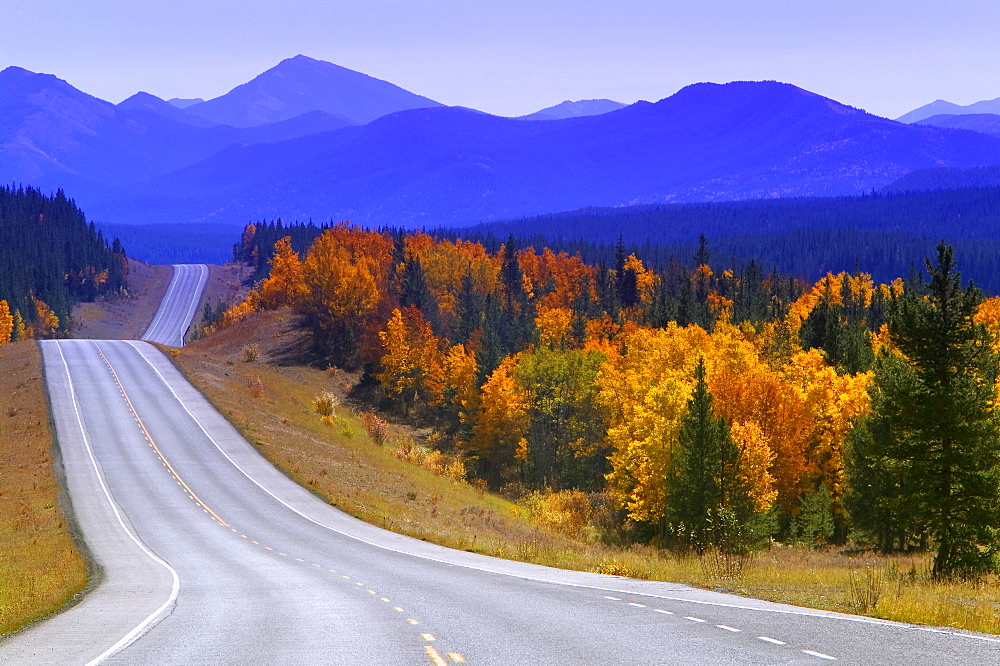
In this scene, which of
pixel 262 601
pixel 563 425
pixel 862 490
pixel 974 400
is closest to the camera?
pixel 262 601

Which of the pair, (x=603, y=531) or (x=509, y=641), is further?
(x=603, y=531)

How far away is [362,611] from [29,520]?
25.3 metres

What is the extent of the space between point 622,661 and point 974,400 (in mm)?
17476

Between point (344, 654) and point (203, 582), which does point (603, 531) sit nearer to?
point (203, 582)

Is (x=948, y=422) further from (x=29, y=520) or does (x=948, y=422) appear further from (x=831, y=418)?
(x=831, y=418)

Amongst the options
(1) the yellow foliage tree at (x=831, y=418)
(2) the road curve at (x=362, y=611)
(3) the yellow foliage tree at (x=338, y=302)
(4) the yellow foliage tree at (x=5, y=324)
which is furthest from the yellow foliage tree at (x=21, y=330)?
(1) the yellow foliage tree at (x=831, y=418)

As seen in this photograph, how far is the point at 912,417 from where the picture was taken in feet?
86.8

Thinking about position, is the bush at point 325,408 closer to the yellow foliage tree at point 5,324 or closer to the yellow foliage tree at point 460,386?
the yellow foliage tree at point 460,386

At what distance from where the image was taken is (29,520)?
3697 cm

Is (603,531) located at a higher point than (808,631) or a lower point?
lower

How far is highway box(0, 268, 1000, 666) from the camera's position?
13055 mm

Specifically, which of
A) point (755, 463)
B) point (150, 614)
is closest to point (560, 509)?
point (755, 463)

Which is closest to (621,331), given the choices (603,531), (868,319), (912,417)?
(868,319)

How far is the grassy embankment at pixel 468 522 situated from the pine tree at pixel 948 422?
6.00ft
